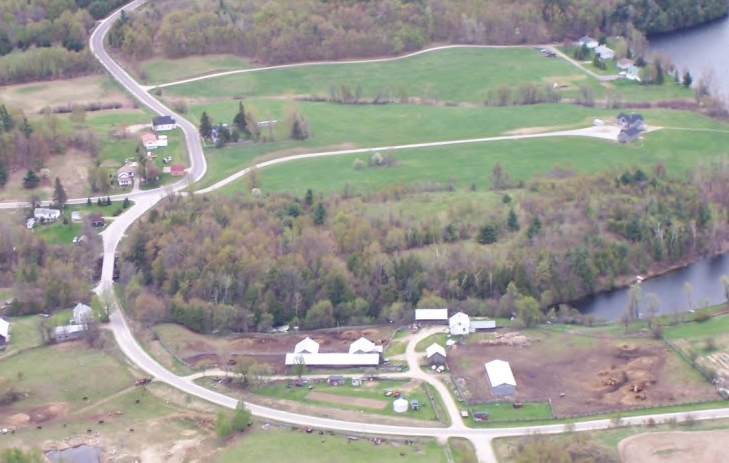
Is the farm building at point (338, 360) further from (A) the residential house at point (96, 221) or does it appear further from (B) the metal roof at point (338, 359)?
(A) the residential house at point (96, 221)

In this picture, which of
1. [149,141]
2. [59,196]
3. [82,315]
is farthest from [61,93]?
[82,315]

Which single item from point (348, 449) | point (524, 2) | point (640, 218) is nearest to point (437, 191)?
point (640, 218)

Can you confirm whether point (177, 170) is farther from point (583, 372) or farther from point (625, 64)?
point (625, 64)

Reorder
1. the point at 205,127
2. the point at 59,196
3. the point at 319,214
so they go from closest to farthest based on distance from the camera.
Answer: the point at 319,214, the point at 59,196, the point at 205,127

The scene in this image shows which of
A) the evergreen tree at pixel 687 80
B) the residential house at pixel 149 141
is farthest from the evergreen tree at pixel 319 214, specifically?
the evergreen tree at pixel 687 80

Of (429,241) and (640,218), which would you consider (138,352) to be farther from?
(640,218)

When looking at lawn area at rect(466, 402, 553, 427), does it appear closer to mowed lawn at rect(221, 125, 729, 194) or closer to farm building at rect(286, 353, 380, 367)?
farm building at rect(286, 353, 380, 367)
